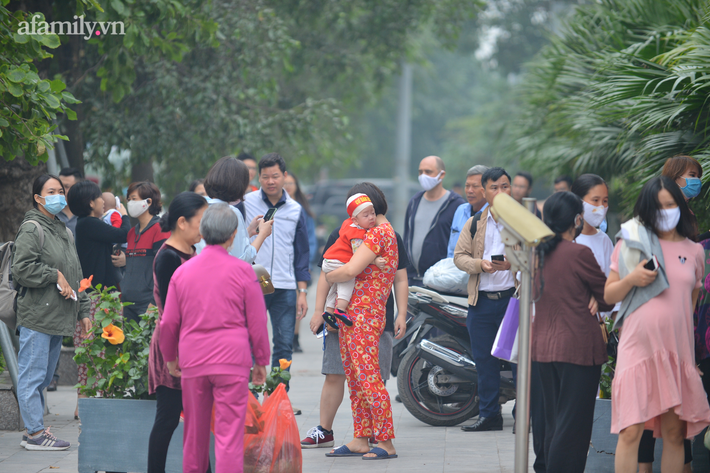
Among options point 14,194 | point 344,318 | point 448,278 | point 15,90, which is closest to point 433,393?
point 448,278

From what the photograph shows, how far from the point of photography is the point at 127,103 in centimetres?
1066

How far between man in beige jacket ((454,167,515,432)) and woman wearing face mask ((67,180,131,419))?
9.34ft

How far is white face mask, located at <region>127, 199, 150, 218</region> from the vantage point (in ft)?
21.7

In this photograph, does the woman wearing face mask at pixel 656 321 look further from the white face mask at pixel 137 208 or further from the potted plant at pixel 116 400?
the white face mask at pixel 137 208

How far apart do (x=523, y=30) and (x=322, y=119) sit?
18.1m

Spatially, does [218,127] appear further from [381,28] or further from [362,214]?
[362,214]

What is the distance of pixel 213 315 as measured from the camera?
3.84 metres

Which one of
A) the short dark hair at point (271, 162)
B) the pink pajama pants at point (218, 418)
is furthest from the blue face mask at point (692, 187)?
the short dark hair at point (271, 162)

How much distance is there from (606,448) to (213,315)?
2475 millimetres

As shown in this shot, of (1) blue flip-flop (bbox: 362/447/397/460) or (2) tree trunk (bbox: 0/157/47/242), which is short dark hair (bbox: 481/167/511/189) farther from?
(2) tree trunk (bbox: 0/157/47/242)

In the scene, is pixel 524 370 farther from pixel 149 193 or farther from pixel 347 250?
pixel 149 193

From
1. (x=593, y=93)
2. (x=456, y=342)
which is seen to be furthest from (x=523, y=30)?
(x=456, y=342)

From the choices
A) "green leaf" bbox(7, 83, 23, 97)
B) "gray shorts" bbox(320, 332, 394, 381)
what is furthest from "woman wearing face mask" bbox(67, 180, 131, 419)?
"gray shorts" bbox(320, 332, 394, 381)

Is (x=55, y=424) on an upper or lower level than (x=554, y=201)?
lower
